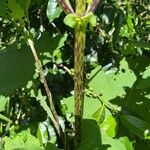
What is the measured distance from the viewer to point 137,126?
1.73m

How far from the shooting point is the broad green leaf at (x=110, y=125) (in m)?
1.82

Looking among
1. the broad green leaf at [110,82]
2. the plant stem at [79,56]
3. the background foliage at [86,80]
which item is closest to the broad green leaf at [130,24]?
the background foliage at [86,80]

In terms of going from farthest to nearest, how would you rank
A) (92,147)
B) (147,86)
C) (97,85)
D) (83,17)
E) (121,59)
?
1. (121,59)
2. (97,85)
3. (147,86)
4. (92,147)
5. (83,17)

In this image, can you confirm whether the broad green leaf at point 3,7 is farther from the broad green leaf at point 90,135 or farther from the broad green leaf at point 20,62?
the broad green leaf at point 90,135

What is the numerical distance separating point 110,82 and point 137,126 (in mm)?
312

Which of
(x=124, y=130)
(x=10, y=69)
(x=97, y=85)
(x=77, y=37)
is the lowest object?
(x=124, y=130)

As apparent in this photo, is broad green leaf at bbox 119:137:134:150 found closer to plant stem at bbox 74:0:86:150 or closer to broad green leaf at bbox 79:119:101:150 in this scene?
broad green leaf at bbox 79:119:101:150

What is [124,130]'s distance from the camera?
188 cm

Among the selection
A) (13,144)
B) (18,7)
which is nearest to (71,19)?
(18,7)

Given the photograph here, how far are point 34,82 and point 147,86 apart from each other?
0.46 metres

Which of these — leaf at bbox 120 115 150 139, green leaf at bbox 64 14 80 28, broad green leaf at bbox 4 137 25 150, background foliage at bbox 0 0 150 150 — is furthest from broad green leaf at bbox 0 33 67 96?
green leaf at bbox 64 14 80 28

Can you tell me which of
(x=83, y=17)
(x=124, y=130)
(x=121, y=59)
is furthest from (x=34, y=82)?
(x=83, y=17)

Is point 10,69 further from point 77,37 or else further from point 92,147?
point 77,37

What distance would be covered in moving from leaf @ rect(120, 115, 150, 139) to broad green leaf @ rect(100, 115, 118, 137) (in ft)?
0.24
